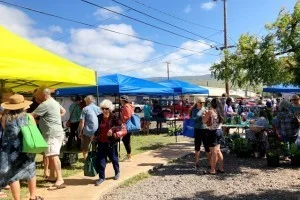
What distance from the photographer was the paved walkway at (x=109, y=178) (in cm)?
637

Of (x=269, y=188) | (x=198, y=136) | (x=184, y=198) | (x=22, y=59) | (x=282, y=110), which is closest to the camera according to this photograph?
(x=22, y=59)

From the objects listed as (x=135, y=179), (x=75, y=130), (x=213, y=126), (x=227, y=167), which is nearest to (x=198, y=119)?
(x=213, y=126)

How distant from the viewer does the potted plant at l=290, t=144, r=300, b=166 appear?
8922 millimetres

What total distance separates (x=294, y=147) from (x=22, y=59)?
6.32 meters

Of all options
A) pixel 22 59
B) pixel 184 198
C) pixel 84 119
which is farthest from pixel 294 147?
pixel 22 59

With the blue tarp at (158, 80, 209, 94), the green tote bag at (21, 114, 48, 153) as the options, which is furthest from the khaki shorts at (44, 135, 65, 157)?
the blue tarp at (158, 80, 209, 94)

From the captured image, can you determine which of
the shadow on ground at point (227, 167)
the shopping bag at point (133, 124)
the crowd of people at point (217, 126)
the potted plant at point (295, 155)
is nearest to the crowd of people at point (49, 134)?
the shopping bag at point (133, 124)

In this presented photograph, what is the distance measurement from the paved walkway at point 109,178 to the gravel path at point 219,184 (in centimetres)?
24

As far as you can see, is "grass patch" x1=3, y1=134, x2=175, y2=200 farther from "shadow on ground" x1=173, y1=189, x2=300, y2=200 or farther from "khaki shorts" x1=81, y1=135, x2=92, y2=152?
"shadow on ground" x1=173, y1=189, x2=300, y2=200

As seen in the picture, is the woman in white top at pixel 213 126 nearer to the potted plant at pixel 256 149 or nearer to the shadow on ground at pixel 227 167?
the shadow on ground at pixel 227 167

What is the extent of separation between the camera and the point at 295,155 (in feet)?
29.3

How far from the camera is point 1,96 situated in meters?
6.03

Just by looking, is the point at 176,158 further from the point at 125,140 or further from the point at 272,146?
the point at 272,146

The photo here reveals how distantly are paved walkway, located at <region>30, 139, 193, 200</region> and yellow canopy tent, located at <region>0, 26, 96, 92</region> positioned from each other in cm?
184
